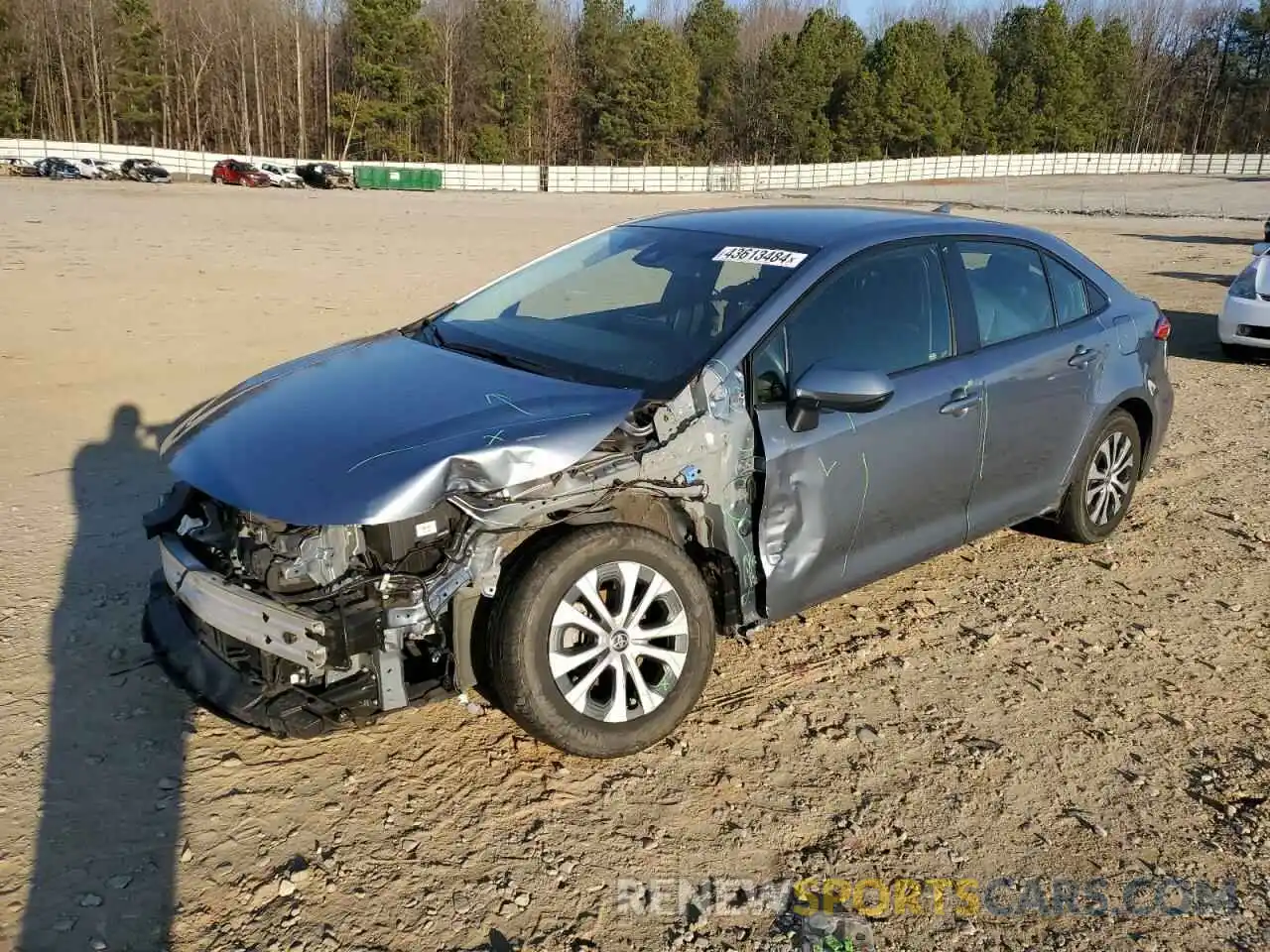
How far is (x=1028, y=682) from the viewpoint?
400cm

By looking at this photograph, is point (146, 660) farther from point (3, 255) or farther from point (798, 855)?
point (3, 255)

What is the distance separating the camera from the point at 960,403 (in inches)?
163

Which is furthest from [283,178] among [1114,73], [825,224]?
[1114,73]

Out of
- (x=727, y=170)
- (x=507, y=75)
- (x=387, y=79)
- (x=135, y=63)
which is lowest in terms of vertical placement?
(x=727, y=170)

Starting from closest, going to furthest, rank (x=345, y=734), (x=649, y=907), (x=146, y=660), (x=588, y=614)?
1. (x=649, y=907)
2. (x=588, y=614)
3. (x=345, y=734)
4. (x=146, y=660)

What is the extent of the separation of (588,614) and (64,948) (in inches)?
64.1

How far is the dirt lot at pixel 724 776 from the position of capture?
274 cm

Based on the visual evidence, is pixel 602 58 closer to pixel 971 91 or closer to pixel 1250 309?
pixel 971 91

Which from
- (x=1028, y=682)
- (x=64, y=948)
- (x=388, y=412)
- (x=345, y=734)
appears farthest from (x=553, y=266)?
(x=64, y=948)

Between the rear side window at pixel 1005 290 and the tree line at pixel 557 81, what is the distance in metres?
73.4

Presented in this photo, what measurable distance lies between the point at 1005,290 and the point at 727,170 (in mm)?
64763

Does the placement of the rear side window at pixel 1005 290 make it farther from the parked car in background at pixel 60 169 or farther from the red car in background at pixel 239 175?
the parked car in background at pixel 60 169

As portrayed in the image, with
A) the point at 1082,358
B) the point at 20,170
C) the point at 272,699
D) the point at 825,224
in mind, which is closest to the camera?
the point at 272,699

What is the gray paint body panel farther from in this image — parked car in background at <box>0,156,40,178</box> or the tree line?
the tree line
